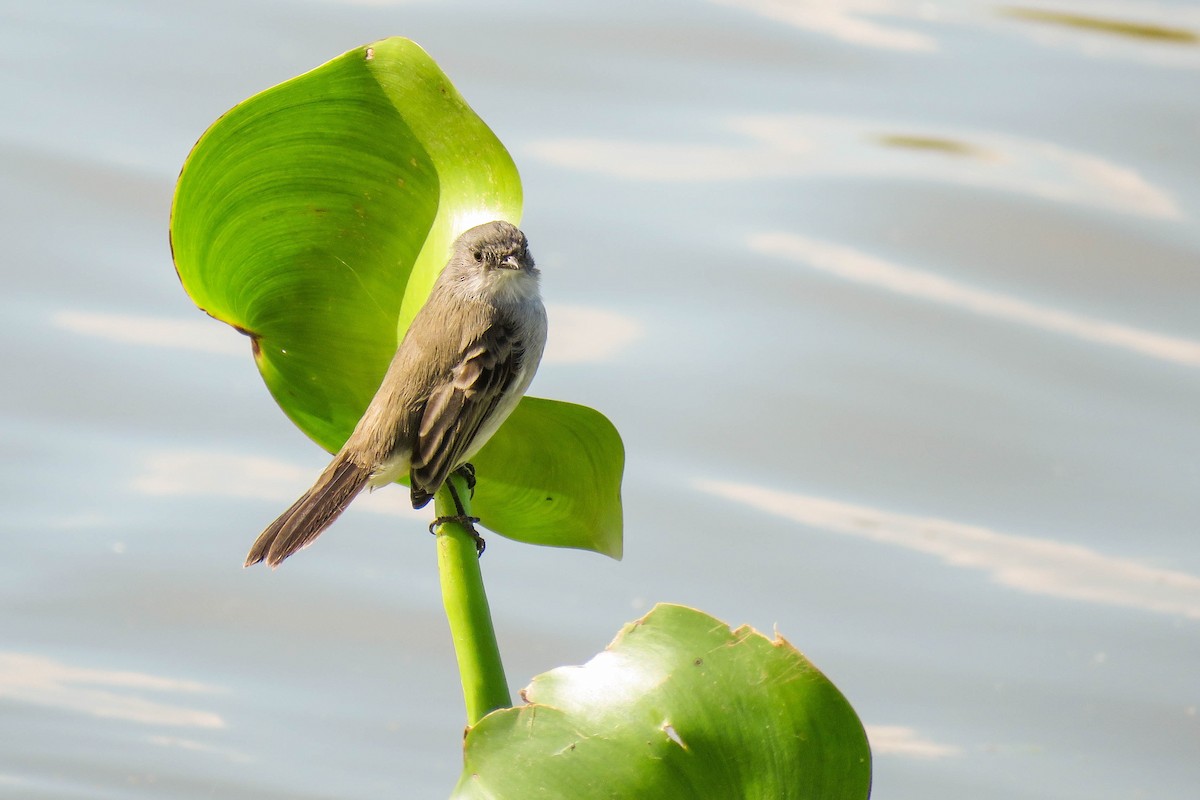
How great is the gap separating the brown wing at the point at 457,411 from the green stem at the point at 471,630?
309 millimetres

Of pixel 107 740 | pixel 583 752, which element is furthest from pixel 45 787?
pixel 583 752

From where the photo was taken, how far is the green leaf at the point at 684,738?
1.47 meters

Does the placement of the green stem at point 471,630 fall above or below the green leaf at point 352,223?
below

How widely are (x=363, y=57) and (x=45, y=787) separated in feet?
7.16

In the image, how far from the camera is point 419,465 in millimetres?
2062

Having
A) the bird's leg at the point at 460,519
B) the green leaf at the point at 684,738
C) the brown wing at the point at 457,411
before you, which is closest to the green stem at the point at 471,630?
the bird's leg at the point at 460,519

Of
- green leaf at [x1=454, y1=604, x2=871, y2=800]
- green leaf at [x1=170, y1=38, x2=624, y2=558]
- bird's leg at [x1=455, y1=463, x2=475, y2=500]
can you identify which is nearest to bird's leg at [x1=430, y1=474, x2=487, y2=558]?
bird's leg at [x1=455, y1=463, x2=475, y2=500]

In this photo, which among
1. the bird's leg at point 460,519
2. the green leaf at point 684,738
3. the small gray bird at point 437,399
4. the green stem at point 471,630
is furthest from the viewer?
the small gray bird at point 437,399

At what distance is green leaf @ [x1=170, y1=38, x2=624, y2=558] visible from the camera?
1887mm

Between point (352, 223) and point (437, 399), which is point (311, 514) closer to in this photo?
point (437, 399)

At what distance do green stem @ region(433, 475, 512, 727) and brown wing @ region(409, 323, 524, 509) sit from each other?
309 mm

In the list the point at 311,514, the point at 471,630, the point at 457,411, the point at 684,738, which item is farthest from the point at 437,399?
the point at 684,738

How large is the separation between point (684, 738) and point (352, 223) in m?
0.91

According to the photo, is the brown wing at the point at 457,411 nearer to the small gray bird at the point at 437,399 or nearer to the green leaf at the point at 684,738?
the small gray bird at the point at 437,399
